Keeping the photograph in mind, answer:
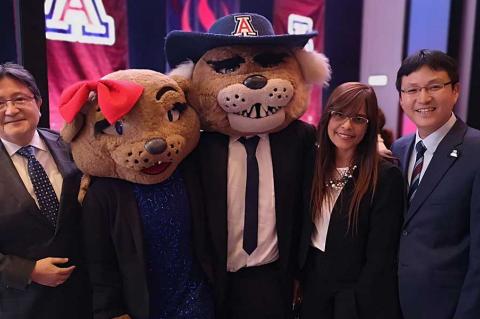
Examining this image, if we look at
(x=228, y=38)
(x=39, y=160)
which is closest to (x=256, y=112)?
(x=228, y=38)

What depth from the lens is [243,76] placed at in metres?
1.77

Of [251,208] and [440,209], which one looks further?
[251,208]

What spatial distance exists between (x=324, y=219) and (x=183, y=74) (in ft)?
2.60

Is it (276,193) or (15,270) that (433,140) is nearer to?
(276,193)

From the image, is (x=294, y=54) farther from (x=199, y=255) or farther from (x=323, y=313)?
(x=323, y=313)

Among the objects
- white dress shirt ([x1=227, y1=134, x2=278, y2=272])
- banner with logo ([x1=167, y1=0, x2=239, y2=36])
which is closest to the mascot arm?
white dress shirt ([x1=227, y1=134, x2=278, y2=272])

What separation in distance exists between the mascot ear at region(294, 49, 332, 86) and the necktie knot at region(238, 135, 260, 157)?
342mm

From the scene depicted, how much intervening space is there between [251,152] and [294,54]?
442mm

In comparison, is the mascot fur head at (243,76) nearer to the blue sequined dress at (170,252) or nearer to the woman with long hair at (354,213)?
the woman with long hair at (354,213)

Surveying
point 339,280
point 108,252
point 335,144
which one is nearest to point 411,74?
point 335,144

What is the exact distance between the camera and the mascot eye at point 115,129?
5.33ft

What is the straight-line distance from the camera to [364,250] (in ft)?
5.81

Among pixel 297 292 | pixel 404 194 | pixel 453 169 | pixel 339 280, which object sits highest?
pixel 453 169

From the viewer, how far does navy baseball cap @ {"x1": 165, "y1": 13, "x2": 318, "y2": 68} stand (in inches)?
68.8
